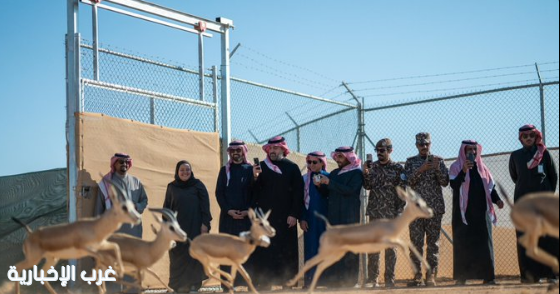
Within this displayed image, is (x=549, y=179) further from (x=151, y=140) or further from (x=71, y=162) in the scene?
(x=71, y=162)

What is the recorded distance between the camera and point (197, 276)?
11.3m

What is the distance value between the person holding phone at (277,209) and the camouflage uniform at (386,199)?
109cm

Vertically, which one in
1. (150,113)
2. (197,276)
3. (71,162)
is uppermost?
(150,113)

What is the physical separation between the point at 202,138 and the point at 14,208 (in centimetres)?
405

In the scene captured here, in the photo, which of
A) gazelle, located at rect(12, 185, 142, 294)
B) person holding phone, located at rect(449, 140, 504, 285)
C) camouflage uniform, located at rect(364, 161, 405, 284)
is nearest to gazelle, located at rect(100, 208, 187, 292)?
gazelle, located at rect(12, 185, 142, 294)

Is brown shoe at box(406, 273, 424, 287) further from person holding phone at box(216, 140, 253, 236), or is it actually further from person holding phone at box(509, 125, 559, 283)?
person holding phone at box(216, 140, 253, 236)

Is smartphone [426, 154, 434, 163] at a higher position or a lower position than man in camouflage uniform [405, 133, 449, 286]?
higher

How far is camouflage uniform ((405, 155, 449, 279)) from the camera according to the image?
1099cm

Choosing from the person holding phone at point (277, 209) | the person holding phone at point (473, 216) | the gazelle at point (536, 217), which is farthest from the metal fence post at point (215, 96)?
the gazelle at point (536, 217)

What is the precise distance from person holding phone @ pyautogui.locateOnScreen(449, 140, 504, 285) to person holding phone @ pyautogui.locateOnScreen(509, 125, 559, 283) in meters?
0.42

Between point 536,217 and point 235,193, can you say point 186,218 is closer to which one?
point 235,193

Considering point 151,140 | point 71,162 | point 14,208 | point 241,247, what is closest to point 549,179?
point 241,247

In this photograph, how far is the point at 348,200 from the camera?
1114 cm

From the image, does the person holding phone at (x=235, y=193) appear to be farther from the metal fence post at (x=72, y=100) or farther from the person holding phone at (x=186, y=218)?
the metal fence post at (x=72, y=100)
